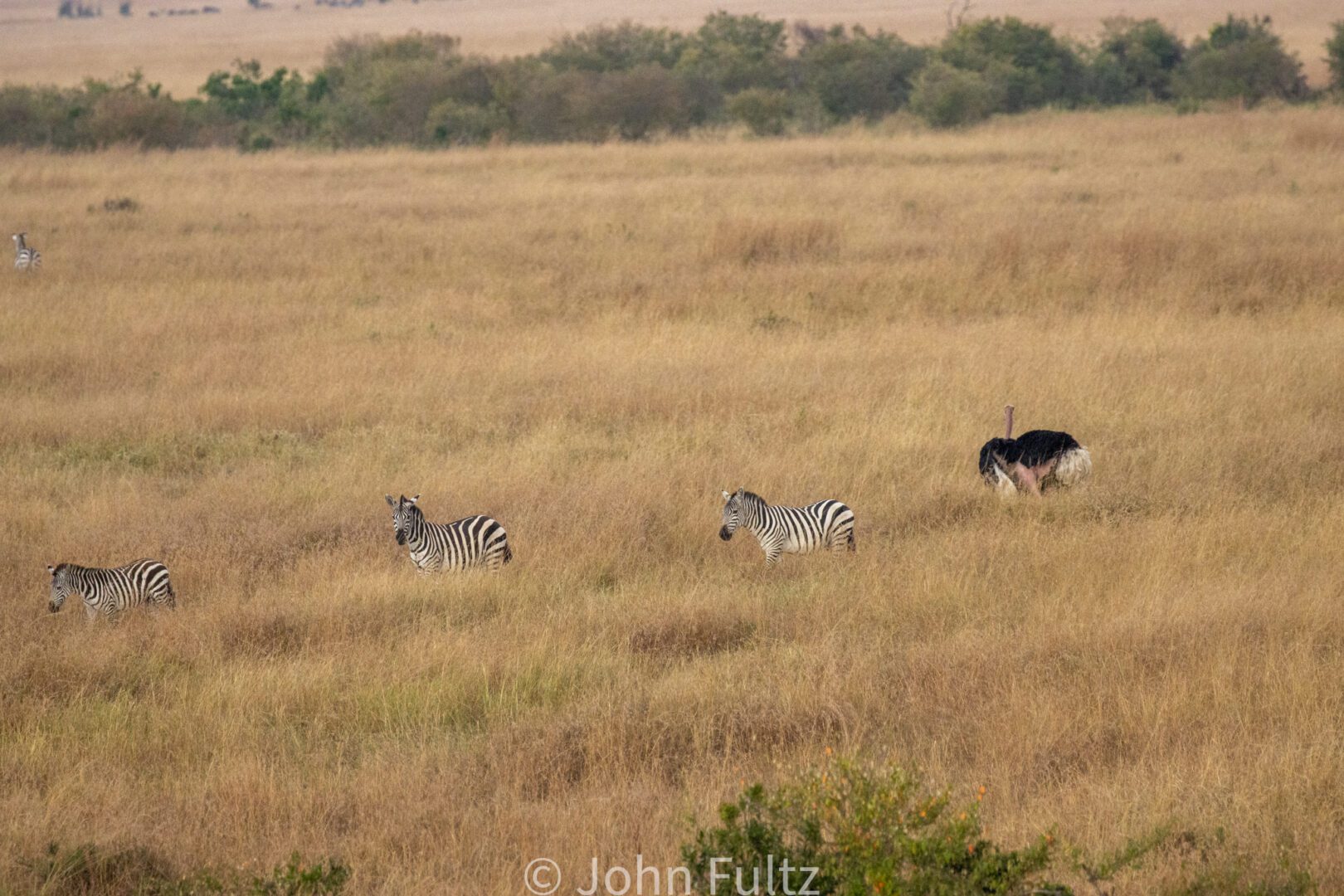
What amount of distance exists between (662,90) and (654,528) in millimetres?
28581

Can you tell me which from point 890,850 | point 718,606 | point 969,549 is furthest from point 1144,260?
point 890,850

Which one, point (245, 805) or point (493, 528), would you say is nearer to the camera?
point (245, 805)

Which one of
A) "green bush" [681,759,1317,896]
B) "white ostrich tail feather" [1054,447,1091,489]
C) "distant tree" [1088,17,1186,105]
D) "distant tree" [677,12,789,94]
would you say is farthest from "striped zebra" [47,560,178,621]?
"distant tree" [1088,17,1186,105]

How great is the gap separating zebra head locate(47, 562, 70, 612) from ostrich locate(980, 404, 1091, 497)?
5.61 metres

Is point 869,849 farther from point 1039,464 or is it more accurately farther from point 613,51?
point 613,51

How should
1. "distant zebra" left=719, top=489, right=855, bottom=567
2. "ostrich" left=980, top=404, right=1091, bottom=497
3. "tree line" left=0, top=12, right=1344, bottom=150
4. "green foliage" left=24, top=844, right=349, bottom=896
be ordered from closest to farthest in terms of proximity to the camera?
"green foliage" left=24, top=844, right=349, bottom=896
"distant zebra" left=719, top=489, right=855, bottom=567
"ostrich" left=980, top=404, right=1091, bottom=497
"tree line" left=0, top=12, right=1344, bottom=150

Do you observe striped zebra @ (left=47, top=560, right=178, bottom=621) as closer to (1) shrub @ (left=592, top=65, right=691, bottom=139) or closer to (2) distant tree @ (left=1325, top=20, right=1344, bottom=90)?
(1) shrub @ (left=592, top=65, right=691, bottom=139)

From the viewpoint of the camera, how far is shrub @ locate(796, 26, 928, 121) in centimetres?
3956

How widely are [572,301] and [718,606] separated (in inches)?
345

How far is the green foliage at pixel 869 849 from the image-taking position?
3.74 meters

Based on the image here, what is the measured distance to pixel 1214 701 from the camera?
18.8 ft

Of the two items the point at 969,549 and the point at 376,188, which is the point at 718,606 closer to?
the point at 969,549

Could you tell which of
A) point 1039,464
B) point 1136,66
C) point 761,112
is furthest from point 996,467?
point 1136,66

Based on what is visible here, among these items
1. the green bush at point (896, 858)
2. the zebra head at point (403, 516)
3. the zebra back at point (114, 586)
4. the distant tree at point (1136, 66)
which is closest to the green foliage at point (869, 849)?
the green bush at point (896, 858)
